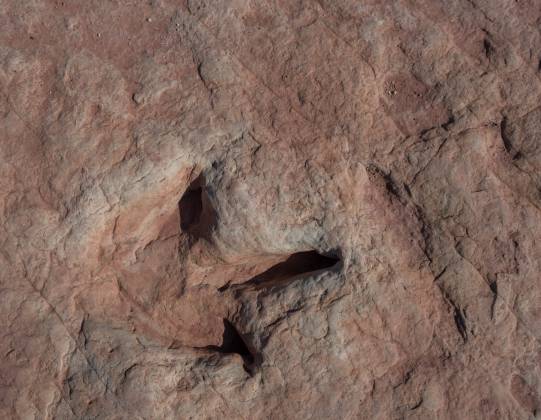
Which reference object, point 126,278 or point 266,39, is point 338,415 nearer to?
point 126,278

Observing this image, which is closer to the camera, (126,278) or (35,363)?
(35,363)

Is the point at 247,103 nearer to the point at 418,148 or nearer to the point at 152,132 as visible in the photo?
the point at 152,132

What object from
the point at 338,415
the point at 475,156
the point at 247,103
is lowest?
the point at 338,415

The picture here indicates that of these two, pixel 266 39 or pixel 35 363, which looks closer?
pixel 35 363

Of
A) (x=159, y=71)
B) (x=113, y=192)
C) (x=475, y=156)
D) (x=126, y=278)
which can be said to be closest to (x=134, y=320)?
(x=126, y=278)

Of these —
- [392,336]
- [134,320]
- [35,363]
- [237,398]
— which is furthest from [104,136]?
[392,336]

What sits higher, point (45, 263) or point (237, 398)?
point (45, 263)
